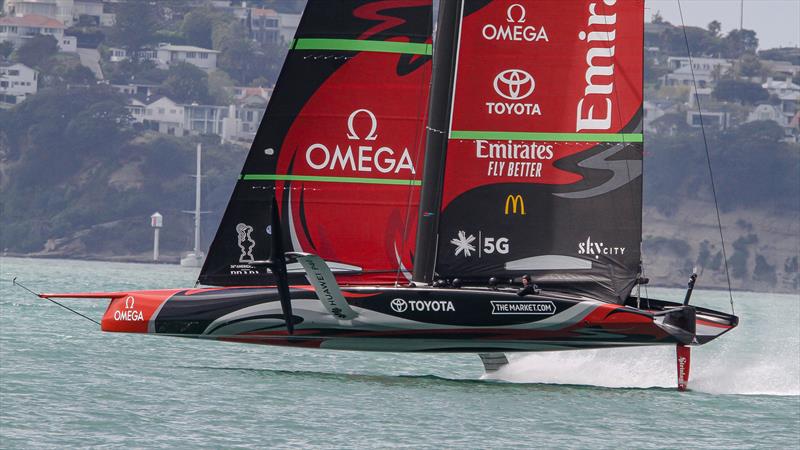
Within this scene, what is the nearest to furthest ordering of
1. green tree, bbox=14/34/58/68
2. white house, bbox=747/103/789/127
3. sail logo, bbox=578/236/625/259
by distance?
sail logo, bbox=578/236/625/259 → green tree, bbox=14/34/58/68 → white house, bbox=747/103/789/127

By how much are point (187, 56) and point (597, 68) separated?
126 metres

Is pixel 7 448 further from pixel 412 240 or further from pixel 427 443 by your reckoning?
pixel 412 240

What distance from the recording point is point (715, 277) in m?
102

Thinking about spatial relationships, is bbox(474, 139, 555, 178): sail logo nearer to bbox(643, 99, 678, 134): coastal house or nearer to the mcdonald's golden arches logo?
the mcdonald's golden arches logo

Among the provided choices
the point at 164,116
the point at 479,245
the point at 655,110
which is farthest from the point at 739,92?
the point at 479,245

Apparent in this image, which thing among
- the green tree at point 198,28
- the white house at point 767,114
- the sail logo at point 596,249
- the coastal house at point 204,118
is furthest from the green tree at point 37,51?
the sail logo at point 596,249

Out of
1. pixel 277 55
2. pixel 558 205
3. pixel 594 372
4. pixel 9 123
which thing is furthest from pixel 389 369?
pixel 277 55

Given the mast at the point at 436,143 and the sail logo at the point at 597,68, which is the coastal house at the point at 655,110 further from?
the mast at the point at 436,143

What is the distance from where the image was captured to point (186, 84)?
128125mm

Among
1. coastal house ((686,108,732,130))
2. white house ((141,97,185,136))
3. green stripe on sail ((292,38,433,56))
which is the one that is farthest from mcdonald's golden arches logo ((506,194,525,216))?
coastal house ((686,108,732,130))

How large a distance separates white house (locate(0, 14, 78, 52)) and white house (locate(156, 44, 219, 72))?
8.32 metres

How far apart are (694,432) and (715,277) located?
89106mm

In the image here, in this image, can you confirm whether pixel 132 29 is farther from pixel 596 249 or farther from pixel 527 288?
pixel 527 288

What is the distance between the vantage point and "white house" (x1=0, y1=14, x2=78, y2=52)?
142 metres
